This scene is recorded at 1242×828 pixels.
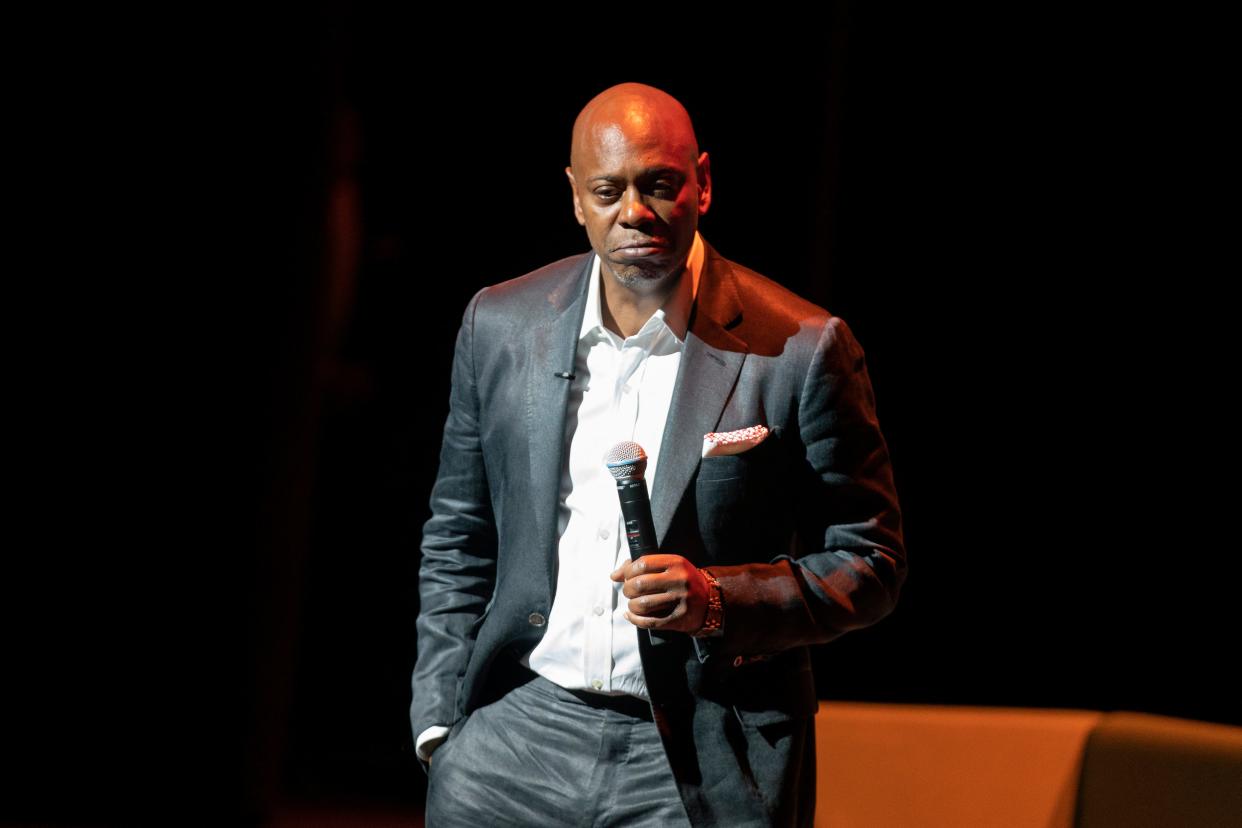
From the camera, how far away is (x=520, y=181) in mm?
4113

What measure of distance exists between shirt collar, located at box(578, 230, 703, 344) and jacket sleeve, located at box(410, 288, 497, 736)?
7.7 inches

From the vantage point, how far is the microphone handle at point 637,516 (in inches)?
67.9

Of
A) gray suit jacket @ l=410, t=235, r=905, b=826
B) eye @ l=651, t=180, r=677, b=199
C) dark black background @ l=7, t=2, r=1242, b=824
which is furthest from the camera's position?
dark black background @ l=7, t=2, r=1242, b=824

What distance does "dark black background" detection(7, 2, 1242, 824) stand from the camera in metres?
3.28

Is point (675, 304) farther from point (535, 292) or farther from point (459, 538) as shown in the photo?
point (459, 538)

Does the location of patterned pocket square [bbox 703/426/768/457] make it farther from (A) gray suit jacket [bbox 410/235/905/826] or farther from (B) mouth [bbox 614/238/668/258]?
(B) mouth [bbox 614/238/668/258]

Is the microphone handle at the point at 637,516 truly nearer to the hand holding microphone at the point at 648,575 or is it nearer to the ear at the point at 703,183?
the hand holding microphone at the point at 648,575

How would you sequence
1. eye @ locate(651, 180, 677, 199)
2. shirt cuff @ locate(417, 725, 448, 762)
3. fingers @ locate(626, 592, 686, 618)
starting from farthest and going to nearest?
shirt cuff @ locate(417, 725, 448, 762), eye @ locate(651, 180, 677, 199), fingers @ locate(626, 592, 686, 618)

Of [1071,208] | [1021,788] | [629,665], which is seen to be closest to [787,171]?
[1071,208]

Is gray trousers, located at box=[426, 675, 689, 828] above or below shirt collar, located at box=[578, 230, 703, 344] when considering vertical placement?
below

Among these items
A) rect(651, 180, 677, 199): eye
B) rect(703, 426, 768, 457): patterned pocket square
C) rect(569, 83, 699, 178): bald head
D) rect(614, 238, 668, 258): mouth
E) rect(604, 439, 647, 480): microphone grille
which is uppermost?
rect(569, 83, 699, 178): bald head

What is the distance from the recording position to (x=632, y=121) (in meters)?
1.93

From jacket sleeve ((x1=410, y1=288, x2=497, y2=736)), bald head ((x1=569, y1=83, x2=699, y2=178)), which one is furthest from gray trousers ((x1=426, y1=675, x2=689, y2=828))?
bald head ((x1=569, y1=83, x2=699, y2=178))

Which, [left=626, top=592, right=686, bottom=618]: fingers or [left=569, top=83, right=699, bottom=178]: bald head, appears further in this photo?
[left=569, top=83, right=699, bottom=178]: bald head
